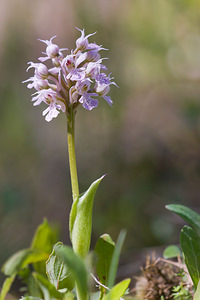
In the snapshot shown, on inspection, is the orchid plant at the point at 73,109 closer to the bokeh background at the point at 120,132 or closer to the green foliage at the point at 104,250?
the green foliage at the point at 104,250

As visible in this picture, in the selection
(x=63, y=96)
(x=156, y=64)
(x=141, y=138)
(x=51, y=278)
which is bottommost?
(x=51, y=278)

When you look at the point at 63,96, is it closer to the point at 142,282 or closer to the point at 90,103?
the point at 90,103

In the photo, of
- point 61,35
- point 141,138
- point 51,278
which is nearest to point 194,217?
point 51,278

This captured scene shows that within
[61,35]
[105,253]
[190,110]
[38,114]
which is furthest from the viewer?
[61,35]

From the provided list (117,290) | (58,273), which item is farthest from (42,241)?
(117,290)

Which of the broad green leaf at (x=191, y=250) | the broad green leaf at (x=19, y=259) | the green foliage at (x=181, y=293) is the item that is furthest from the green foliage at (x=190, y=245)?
the broad green leaf at (x=19, y=259)
